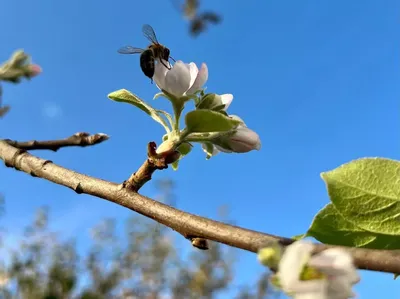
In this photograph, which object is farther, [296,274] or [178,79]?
[178,79]

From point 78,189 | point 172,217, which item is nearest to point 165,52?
point 78,189

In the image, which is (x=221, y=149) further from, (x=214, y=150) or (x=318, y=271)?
(x=318, y=271)

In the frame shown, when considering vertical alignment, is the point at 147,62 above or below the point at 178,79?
above

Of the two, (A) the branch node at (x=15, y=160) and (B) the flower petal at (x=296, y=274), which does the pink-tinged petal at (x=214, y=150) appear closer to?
(A) the branch node at (x=15, y=160)

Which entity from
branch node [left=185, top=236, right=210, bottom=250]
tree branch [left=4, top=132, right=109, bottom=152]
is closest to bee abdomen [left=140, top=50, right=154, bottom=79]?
tree branch [left=4, top=132, right=109, bottom=152]

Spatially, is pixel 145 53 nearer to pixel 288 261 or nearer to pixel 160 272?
pixel 288 261

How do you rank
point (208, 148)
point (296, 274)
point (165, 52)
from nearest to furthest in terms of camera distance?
point (296, 274)
point (208, 148)
point (165, 52)

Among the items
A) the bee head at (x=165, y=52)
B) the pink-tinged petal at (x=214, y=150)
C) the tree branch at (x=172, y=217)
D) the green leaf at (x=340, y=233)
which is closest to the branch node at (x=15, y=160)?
the tree branch at (x=172, y=217)
